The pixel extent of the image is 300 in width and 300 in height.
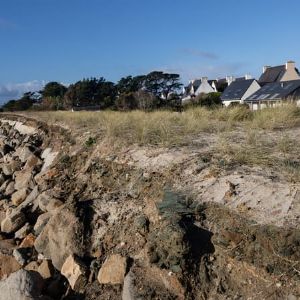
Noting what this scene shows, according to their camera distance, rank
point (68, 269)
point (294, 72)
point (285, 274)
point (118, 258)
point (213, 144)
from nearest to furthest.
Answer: point (285, 274) < point (118, 258) < point (68, 269) < point (213, 144) < point (294, 72)

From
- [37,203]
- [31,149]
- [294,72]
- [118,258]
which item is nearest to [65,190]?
[37,203]

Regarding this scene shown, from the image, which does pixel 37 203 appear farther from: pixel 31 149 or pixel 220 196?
pixel 31 149

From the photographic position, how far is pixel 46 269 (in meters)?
6.83

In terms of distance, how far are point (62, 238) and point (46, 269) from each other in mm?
495

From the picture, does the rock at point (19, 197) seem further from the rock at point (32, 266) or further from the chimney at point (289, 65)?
the chimney at point (289, 65)

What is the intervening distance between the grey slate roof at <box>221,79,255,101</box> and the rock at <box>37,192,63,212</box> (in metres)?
44.8

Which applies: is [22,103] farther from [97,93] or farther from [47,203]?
[47,203]

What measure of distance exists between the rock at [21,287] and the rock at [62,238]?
3.40 ft

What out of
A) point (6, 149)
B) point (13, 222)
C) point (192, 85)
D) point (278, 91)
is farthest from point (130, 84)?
point (13, 222)

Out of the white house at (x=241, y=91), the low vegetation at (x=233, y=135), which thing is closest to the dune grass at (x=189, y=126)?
the low vegetation at (x=233, y=135)

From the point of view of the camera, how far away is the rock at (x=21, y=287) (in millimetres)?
5480

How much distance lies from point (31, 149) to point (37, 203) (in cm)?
668

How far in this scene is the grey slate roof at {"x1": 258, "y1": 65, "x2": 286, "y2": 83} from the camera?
59812mm

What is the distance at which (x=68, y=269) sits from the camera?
650cm
